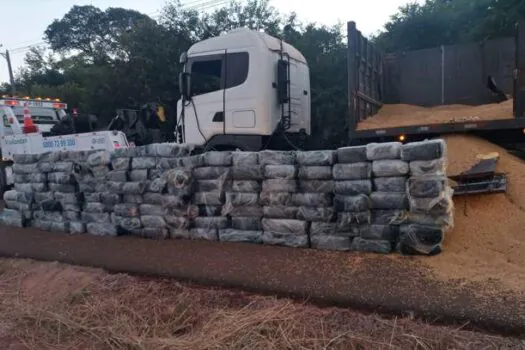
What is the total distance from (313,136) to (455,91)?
381 cm

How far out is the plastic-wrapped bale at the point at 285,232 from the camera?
16.0ft

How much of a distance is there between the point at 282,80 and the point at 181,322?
528cm

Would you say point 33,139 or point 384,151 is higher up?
point 33,139

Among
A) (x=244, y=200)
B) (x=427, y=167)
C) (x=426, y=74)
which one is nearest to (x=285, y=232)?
(x=244, y=200)

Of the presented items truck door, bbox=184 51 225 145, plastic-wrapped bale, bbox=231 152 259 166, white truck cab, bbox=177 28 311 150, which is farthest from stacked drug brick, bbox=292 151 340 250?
truck door, bbox=184 51 225 145

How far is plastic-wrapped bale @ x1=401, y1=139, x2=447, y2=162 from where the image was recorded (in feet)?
13.5

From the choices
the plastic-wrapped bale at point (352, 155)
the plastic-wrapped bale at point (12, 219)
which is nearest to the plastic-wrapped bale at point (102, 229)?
the plastic-wrapped bale at point (12, 219)

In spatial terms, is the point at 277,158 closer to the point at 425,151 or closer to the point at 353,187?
the point at 353,187

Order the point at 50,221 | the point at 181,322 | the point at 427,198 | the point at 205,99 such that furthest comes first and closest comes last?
1. the point at 205,99
2. the point at 50,221
3. the point at 427,198
4. the point at 181,322

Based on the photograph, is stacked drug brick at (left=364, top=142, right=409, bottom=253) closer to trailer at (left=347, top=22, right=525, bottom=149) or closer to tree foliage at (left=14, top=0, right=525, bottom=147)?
trailer at (left=347, top=22, right=525, bottom=149)

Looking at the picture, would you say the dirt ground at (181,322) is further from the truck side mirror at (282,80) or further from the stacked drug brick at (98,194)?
the truck side mirror at (282,80)

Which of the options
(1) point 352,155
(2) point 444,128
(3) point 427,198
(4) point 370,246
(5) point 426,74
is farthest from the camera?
(5) point 426,74

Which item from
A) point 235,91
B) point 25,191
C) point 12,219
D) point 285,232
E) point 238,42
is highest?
point 238,42

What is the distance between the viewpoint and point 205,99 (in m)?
7.68
